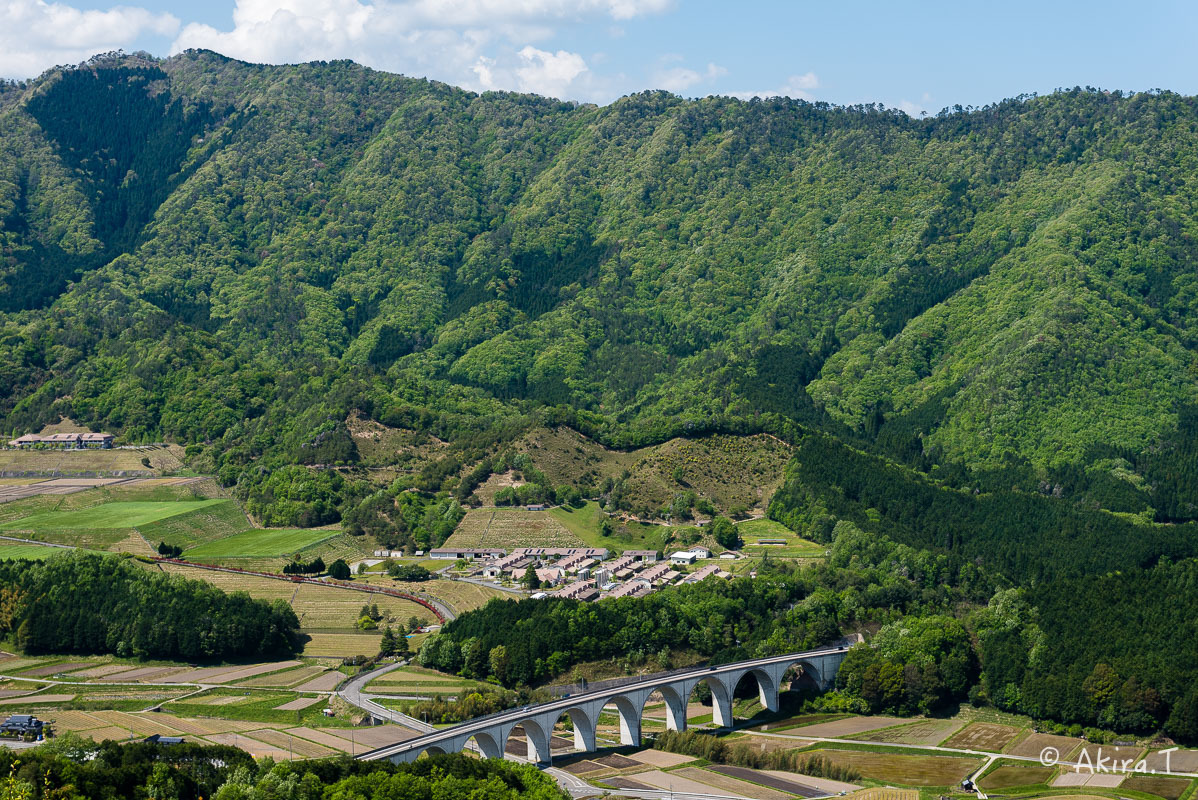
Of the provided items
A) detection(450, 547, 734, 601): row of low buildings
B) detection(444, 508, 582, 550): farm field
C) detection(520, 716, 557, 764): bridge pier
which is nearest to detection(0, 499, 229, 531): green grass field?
detection(444, 508, 582, 550): farm field

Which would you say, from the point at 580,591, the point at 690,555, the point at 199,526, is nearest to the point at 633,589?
the point at 580,591

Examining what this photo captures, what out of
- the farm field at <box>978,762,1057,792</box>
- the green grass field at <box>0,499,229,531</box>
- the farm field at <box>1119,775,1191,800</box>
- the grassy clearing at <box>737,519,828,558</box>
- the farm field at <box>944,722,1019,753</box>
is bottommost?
the farm field at <box>944,722,1019,753</box>

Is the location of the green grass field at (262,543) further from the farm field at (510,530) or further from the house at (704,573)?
the house at (704,573)

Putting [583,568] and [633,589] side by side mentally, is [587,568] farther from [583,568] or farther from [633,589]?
[633,589]

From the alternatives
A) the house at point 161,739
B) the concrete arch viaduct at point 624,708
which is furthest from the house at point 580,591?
the house at point 161,739

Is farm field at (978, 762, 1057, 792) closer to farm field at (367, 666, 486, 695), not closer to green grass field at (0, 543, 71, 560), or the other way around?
farm field at (367, 666, 486, 695)
